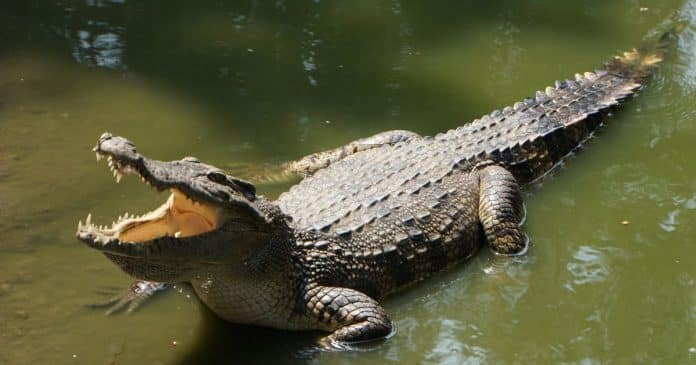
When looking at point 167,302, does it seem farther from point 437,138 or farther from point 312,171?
point 437,138

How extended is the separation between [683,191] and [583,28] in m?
2.97

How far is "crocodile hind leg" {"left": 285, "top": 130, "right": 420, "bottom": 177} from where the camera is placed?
604 centimetres

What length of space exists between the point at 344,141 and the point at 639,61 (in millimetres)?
2880

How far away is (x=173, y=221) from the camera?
4297mm

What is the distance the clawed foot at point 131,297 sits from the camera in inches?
185

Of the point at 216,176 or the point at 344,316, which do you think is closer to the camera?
the point at 216,176

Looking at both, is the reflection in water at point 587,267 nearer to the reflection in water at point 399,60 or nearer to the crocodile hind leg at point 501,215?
the crocodile hind leg at point 501,215

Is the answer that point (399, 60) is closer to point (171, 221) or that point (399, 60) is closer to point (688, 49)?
point (688, 49)

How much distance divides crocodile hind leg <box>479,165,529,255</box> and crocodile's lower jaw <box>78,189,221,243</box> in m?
1.90

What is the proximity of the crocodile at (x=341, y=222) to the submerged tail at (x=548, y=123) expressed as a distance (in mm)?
14

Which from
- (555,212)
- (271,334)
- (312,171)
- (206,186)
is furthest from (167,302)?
(555,212)

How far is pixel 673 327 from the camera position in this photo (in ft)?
15.4

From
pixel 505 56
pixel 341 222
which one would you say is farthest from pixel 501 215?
pixel 505 56

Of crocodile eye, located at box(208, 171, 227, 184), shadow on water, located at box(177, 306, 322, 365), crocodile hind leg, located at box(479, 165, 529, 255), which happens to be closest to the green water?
shadow on water, located at box(177, 306, 322, 365)
